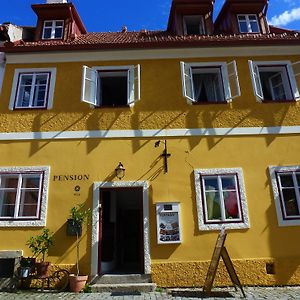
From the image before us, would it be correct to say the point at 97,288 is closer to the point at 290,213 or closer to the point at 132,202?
the point at 132,202

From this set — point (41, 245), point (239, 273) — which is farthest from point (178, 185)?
point (41, 245)

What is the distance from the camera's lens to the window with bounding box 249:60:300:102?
10.2m

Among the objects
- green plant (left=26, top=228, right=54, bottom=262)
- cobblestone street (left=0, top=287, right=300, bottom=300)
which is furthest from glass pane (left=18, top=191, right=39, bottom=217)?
cobblestone street (left=0, top=287, right=300, bottom=300)

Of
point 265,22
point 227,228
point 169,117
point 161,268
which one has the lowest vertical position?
point 161,268

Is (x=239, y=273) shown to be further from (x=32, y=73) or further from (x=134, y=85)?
(x=32, y=73)

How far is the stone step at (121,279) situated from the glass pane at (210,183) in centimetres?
286

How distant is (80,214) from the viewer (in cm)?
876

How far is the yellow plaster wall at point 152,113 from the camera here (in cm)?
977

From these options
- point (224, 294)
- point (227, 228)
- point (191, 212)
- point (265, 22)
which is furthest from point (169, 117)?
point (265, 22)

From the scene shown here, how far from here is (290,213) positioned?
8.94 metres

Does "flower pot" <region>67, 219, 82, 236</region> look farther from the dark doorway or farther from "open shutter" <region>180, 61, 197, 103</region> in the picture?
"open shutter" <region>180, 61, 197, 103</region>

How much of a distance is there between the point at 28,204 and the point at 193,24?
29.3 ft

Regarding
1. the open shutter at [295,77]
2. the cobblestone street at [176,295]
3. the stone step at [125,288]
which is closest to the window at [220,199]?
the cobblestone street at [176,295]

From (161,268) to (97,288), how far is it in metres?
1.69
